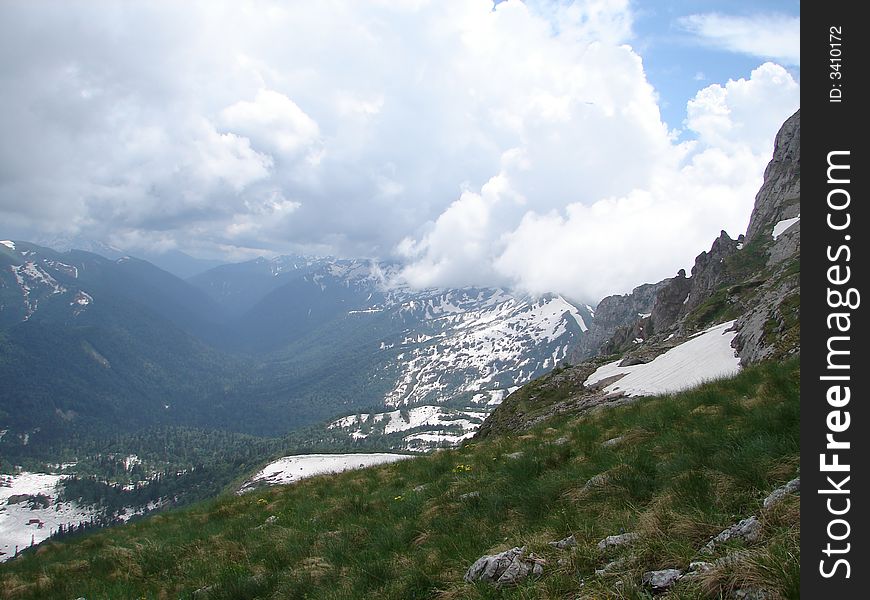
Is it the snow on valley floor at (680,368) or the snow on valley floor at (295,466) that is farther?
the snow on valley floor at (295,466)

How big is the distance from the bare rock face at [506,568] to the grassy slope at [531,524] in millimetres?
179

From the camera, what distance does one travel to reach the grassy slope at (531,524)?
4.79 m

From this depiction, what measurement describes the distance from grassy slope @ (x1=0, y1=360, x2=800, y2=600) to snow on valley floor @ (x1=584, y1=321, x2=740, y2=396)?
1508 centimetres

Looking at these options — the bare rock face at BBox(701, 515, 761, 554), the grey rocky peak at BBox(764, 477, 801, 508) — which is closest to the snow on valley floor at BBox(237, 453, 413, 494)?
the grey rocky peak at BBox(764, 477, 801, 508)

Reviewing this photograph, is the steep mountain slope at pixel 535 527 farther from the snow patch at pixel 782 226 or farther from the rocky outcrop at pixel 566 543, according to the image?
the snow patch at pixel 782 226

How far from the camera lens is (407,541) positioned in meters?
8.02

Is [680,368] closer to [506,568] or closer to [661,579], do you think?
[506,568]

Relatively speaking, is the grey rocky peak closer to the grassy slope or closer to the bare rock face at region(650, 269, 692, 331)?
the grassy slope

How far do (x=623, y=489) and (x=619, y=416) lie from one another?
7.06 meters

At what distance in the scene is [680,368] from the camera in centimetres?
3045

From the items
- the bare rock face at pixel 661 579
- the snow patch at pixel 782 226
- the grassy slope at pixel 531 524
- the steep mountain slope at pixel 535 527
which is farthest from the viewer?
the snow patch at pixel 782 226

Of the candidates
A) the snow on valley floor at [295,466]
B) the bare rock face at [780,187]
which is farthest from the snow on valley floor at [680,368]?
the snow on valley floor at [295,466]

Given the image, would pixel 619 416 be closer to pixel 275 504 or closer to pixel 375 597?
pixel 375 597

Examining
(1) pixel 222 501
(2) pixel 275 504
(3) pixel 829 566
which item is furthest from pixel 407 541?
(1) pixel 222 501
